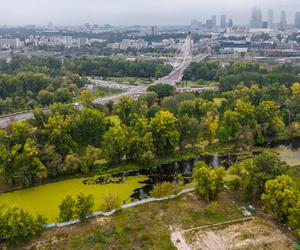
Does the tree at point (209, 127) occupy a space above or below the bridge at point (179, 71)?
below

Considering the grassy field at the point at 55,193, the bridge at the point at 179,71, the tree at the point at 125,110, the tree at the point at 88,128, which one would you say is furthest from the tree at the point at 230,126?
the bridge at the point at 179,71

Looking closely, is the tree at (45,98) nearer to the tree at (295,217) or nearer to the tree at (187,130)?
the tree at (187,130)

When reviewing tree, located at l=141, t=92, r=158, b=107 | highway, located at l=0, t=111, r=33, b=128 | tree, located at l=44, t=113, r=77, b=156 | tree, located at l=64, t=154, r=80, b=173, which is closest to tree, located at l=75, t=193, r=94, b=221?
tree, located at l=64, t=154, r=80, b=173

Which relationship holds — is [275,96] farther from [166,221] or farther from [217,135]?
[166,221]

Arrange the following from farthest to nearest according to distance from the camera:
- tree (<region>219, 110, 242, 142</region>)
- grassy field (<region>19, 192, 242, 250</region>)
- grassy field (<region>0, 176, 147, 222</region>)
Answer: tree (<region>219, 110, 242, 142</region>) → grassy field (<region>0, 176, 147, 222</region>) → grassy field (<region>19, 192, 242, 250</region>)

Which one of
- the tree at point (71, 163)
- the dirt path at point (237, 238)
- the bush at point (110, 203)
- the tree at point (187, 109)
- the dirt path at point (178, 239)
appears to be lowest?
the dirt path at point (178, 239)

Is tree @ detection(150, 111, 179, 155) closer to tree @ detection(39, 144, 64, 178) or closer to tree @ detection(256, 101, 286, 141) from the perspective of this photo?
tree @ detection(39, 144, 64, 178)
